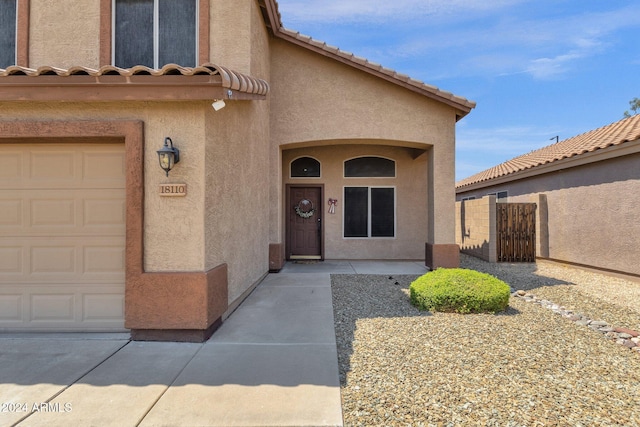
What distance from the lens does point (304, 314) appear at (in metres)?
5.76

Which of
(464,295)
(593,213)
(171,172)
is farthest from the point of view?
(593,213)

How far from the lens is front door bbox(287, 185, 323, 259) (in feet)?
37.6

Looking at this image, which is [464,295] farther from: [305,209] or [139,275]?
[305,209]

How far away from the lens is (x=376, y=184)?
37.4 feet

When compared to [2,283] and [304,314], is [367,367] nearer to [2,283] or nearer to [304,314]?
[304,314]

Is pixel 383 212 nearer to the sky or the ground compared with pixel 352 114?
nearer to the ground

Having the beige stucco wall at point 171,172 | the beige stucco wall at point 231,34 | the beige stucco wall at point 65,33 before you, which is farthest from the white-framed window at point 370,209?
the beige stucco wall at point 65,33

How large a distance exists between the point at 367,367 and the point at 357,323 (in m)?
1.47

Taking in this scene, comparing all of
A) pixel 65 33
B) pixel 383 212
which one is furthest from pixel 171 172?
pixel 383 212

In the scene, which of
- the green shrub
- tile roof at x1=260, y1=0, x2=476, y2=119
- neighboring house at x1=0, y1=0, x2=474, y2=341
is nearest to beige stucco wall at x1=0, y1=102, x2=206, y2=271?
neighboring house at x1=0, y1=0, x2=474, y2=341

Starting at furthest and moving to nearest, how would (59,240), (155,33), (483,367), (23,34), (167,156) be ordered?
(155,33)
(23,34)
(59,240)
(167,156)
(483,367)

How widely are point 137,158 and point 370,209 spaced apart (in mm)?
7986

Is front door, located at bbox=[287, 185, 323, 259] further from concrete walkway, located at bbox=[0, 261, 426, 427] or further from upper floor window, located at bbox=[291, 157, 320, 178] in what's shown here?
A: concrete walkway, located at bbox=[0, 261, 426, 427]

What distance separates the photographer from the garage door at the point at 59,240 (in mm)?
4852
